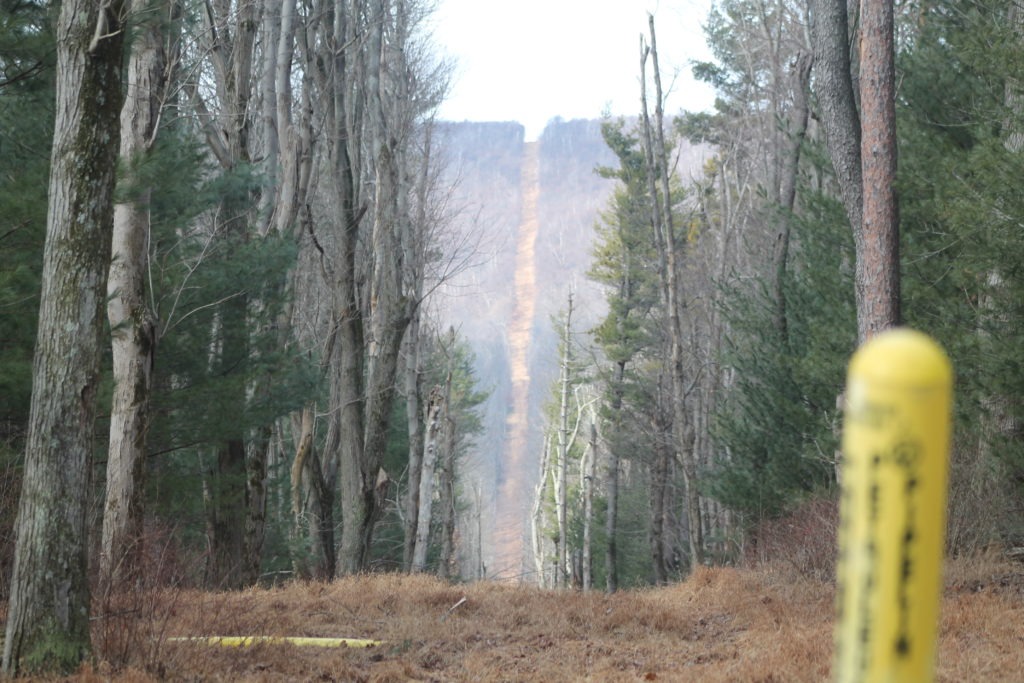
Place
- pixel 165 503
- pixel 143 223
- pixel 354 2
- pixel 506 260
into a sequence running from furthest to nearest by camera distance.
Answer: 1. pixel 506 260
2. pixel 354 2
3. pixel 165 503
4. pixel 143 223

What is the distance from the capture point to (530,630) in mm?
8898

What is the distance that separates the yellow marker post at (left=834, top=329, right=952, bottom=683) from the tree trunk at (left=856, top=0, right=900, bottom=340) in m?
9.00

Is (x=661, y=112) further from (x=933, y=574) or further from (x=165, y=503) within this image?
(x=933, y=574)

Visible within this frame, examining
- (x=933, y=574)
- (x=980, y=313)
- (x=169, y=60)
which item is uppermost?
(x=169, y=60)

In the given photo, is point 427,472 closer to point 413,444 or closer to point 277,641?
point 413,444

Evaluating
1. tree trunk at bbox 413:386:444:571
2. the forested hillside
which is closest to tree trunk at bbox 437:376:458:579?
the forested hillside

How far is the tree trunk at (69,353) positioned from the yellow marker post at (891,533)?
544 cm

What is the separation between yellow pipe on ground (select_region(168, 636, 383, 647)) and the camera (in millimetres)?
6496

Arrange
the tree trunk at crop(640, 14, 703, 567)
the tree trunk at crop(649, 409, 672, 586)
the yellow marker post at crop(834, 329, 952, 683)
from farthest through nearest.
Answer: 1. the tree trunk at crop(649, 409, 672, 586)
2. the tree trunk at crop(640, 14, 703, 567)
3. the yellow marker post at crop(834, 329, 952, 683)

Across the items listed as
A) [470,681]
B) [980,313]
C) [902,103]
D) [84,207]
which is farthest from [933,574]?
[902,103]

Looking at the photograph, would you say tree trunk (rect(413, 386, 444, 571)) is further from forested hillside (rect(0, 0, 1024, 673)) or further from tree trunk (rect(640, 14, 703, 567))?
tree trunk (rect(640, 14, 703, 567))

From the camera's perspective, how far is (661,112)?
763 inches

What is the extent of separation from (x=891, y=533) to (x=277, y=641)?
6.97 meters

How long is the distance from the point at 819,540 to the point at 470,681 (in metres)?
6.20
